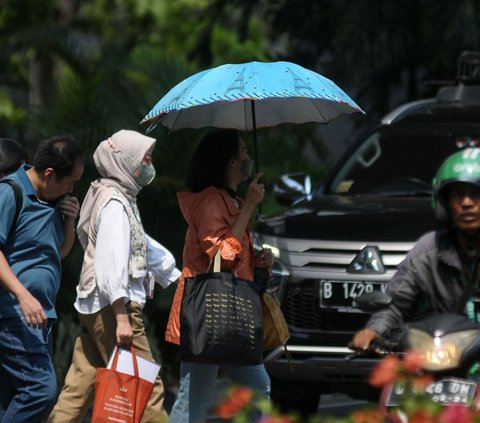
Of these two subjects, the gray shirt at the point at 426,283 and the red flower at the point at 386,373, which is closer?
the red flower at the point at 386,373

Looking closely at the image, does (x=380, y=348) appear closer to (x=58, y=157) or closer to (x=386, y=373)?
(x=386, y=373)

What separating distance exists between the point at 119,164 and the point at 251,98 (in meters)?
0.72

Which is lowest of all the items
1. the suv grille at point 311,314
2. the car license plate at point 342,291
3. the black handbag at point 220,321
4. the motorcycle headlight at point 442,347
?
the suv grille at point 311,314

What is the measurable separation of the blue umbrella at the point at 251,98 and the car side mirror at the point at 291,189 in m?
1.73

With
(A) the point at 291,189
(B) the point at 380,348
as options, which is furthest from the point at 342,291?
(B) the point at 380,348

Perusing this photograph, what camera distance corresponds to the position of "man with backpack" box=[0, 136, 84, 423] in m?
6.16

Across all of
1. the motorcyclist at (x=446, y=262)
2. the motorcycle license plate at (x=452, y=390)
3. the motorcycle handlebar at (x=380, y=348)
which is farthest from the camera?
the motorcyclist at (x=446, y=262)

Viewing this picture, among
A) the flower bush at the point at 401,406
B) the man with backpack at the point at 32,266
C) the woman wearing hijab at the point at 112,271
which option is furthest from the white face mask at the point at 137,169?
the flower bush at the point at 401,406

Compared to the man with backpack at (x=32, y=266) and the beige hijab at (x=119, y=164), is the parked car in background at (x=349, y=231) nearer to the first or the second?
the beige hijab at (x=119, y=164)

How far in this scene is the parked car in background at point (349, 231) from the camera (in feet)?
26.6

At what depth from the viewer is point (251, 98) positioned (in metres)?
6.44

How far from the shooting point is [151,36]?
21.4m

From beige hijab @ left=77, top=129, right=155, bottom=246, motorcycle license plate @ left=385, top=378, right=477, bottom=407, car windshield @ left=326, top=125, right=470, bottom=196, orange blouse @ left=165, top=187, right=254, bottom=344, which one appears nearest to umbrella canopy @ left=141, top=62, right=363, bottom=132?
beige hijab @ left=77, top=129, right=155, bottom=246

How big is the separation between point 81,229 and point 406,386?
3.55m
